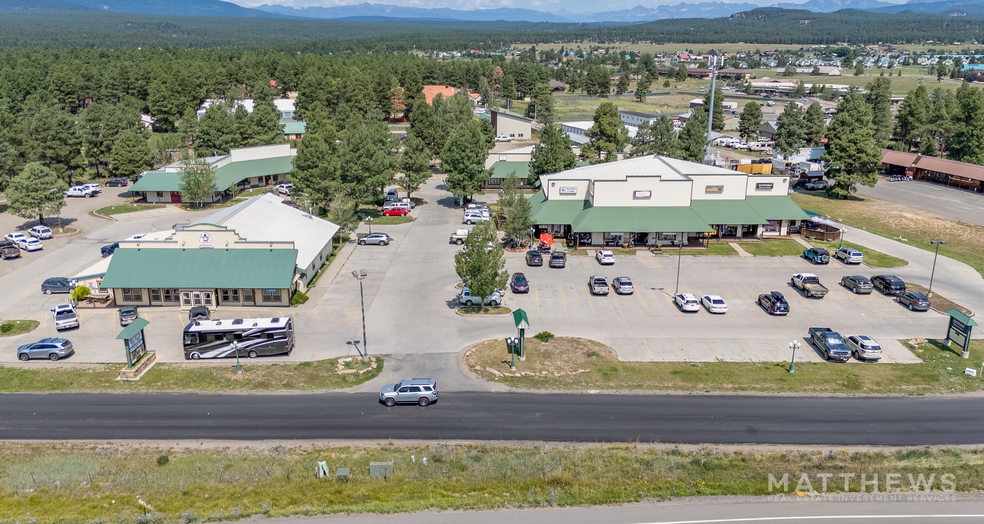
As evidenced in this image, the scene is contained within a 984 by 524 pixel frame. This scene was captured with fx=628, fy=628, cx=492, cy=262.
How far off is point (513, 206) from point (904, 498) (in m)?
45.9

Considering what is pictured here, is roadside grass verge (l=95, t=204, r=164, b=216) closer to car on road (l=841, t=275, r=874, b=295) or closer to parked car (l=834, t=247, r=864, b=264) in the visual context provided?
car on road (l=841, t=275, r=874, b=295)

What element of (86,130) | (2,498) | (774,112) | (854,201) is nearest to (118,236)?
(86,130)

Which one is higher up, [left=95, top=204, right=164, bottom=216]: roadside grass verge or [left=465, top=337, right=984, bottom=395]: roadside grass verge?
[left=95, top=204, right=164, bottom=216]: roadside grass verge

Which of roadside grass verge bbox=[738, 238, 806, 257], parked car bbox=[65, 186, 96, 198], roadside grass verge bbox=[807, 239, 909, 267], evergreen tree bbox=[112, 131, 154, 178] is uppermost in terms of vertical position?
evergreen tree bbox=[112, 131, 154, 178]

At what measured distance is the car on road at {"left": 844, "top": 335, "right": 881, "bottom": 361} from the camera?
43.5 meters

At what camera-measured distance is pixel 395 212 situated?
8431cm

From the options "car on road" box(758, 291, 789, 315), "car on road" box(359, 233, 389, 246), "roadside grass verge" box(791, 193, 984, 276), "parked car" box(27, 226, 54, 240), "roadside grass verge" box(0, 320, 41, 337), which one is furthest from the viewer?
"parked car" box(27, 226, 54, 240)

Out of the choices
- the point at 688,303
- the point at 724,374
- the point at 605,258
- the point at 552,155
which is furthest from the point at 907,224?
the point at 724,374

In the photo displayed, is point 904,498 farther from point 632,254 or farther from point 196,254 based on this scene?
point 196,254

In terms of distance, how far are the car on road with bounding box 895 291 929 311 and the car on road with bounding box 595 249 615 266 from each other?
2557cm

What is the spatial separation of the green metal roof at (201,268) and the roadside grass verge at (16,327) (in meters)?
5.73

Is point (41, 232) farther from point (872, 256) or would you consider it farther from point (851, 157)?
point (851, 157)

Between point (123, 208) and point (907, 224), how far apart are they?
344ft

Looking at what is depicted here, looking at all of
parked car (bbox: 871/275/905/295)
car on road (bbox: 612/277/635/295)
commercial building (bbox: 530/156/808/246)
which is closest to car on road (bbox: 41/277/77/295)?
commercial building (bbox: 530/156/808/246)
